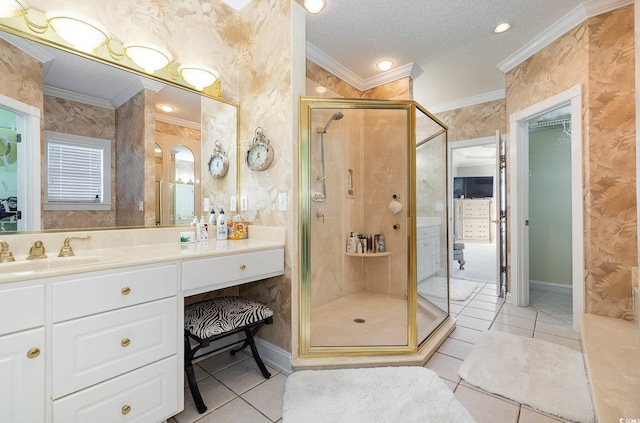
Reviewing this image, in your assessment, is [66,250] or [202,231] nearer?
[66,250]

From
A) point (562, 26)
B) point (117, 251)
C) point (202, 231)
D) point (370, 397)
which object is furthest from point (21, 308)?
point (562, 26)

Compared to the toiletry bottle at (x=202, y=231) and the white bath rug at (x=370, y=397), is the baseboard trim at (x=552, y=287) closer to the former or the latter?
the white bath rug at (x=370, y=397)

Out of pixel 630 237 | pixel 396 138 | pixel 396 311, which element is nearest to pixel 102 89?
pixel 396 138

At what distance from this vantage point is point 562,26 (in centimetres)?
255

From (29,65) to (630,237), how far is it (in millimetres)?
4219

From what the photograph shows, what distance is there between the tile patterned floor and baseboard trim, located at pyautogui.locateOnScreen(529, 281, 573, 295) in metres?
1.04

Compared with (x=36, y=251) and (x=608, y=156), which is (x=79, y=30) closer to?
(x=36, y=251)

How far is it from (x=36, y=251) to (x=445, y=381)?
2375mm

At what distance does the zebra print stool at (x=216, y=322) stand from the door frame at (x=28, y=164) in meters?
0.92

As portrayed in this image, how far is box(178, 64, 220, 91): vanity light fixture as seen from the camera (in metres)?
1.91

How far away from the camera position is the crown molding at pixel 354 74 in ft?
9.64

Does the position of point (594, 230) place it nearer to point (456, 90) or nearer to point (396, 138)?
point (396, 138)

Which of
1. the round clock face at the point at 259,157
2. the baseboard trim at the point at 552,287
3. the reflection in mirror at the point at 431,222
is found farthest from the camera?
the baseboard trim at the point at 552,287

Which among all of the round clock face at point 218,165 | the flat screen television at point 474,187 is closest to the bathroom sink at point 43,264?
the round clock face at point 218,165
